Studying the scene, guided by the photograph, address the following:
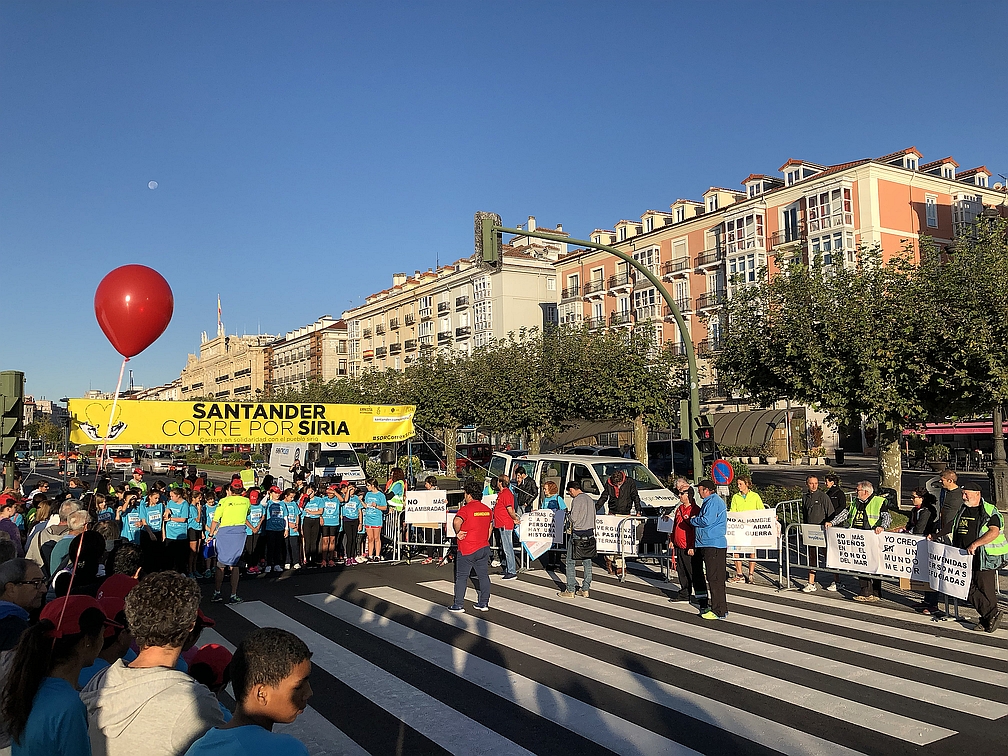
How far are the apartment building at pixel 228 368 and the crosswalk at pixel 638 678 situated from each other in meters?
96.5

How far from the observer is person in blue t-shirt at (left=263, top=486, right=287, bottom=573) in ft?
45.2

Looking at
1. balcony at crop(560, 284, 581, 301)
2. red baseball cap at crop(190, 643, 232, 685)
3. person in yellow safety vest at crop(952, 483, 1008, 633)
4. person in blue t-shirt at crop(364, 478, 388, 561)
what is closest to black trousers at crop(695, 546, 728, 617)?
person in yellow safety vest at crop(952, 483, 1008, 633)

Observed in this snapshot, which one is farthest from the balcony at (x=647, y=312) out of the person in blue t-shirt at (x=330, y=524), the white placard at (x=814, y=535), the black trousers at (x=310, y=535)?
the white placard at (x=814, y=535)

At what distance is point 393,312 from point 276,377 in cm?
3472

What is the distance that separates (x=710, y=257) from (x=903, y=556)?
46232mm

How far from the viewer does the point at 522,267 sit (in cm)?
6944

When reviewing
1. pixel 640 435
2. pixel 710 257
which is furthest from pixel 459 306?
pixel 640 435

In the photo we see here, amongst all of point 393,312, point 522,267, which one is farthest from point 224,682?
point 393,312

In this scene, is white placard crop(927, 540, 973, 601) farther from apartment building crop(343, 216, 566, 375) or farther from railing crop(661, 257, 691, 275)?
apartment building crop(343, 216, 566, 375)

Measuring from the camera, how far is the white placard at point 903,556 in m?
10.1

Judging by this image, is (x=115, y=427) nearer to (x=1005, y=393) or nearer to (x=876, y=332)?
(x=876, y=332)

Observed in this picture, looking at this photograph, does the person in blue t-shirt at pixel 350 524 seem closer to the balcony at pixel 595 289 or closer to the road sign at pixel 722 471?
the road sign at pixel 722 471

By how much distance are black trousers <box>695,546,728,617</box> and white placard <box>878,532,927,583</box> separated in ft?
7.54

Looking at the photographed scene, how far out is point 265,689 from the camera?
9.41 feet
